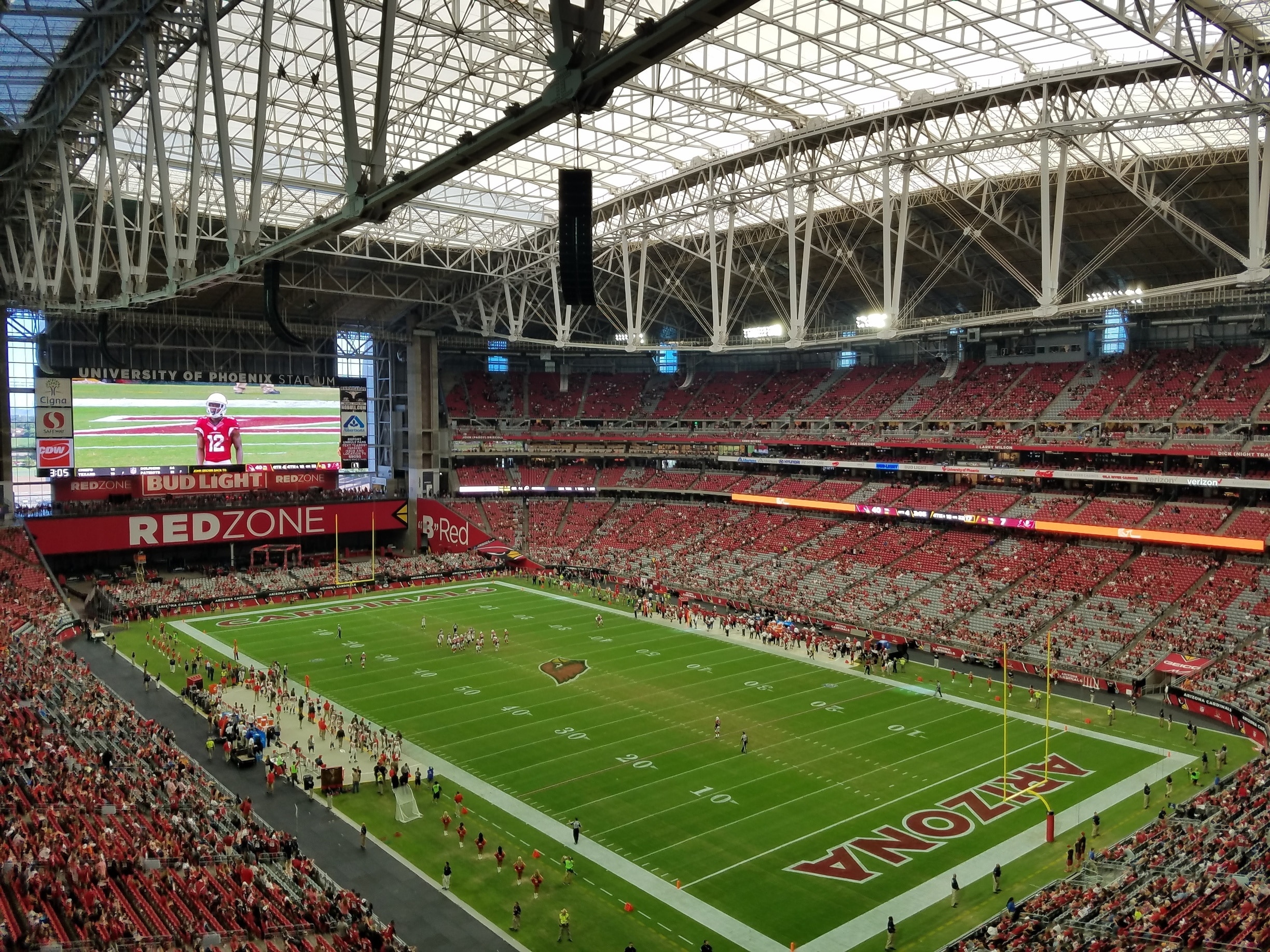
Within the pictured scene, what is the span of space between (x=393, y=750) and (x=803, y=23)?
28.3m

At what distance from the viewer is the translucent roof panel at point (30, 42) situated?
21312mm

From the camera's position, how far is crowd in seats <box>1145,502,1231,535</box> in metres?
44.4

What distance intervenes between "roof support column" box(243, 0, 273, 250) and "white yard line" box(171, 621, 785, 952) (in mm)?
15879

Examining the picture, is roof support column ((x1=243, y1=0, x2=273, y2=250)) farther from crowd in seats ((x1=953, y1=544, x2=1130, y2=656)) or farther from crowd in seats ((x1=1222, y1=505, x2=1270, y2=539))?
crowd in seats ((x1=1222, y1=505, x2=1270, y2=539))

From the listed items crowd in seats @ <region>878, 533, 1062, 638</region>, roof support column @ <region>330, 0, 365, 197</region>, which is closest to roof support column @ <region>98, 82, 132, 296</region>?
roof support column @ <region>330, 0, 365, 197</region>

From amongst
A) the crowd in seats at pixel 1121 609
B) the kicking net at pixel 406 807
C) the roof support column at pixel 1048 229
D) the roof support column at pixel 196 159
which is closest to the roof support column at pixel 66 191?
the roof support column at pixel 196 159

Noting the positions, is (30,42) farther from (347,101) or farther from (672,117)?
(672,117)

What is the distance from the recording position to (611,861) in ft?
78.0

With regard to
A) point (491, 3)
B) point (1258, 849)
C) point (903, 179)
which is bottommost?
point (1258, 849)

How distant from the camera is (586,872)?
23.2m

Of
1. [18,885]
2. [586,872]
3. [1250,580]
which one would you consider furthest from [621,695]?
[1250,580]

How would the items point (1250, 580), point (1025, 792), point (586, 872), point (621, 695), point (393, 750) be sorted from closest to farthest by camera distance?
point (586, 872)
point (1025, 792)
point (393, 750)
point (621, 695)
point (1250, 580)

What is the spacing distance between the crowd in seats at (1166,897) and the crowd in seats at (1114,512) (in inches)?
981

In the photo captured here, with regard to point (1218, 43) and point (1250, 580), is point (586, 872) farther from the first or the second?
point (1250, 580)
